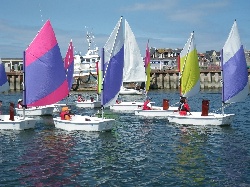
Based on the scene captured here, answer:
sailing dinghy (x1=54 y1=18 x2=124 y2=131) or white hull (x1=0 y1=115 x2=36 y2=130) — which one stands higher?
sailing dinghy (x1=54 y1=18 x2=124 y2=131)

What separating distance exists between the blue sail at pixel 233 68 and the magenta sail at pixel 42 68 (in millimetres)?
14863

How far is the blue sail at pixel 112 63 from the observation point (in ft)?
100

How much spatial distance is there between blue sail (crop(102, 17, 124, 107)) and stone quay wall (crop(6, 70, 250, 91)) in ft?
218

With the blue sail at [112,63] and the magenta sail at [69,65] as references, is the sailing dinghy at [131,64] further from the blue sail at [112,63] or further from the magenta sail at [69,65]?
the blue sail at [112,63]

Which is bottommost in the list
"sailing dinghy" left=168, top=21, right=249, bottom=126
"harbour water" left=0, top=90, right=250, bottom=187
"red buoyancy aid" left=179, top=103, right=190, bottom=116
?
"harbour water" left=0, top=90, right=250, bottom=187

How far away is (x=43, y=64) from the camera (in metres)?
31.5

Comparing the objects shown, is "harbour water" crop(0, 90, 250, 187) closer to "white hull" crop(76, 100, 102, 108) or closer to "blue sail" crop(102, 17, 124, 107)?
"blue sail" crop(102, 17, 124, 107)

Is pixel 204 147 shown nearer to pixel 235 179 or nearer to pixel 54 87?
pixel 235 179

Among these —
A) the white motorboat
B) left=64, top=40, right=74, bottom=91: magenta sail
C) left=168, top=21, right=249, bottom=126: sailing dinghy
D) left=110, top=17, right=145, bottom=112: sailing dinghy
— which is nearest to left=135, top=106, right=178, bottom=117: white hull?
left=110, top=17, right=145, bottom=112: sailing dinghy

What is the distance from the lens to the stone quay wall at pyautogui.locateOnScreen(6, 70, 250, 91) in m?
97.4

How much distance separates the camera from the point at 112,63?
101ft

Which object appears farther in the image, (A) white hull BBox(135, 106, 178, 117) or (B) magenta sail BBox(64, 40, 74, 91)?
(B) magenta sail BBox(64, 40, 74, 91)

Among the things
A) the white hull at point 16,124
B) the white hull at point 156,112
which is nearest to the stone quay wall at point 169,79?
the white hull at point 156,112

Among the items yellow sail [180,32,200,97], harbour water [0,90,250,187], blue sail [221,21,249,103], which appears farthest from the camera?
yellow sail [180,32,200,97]
